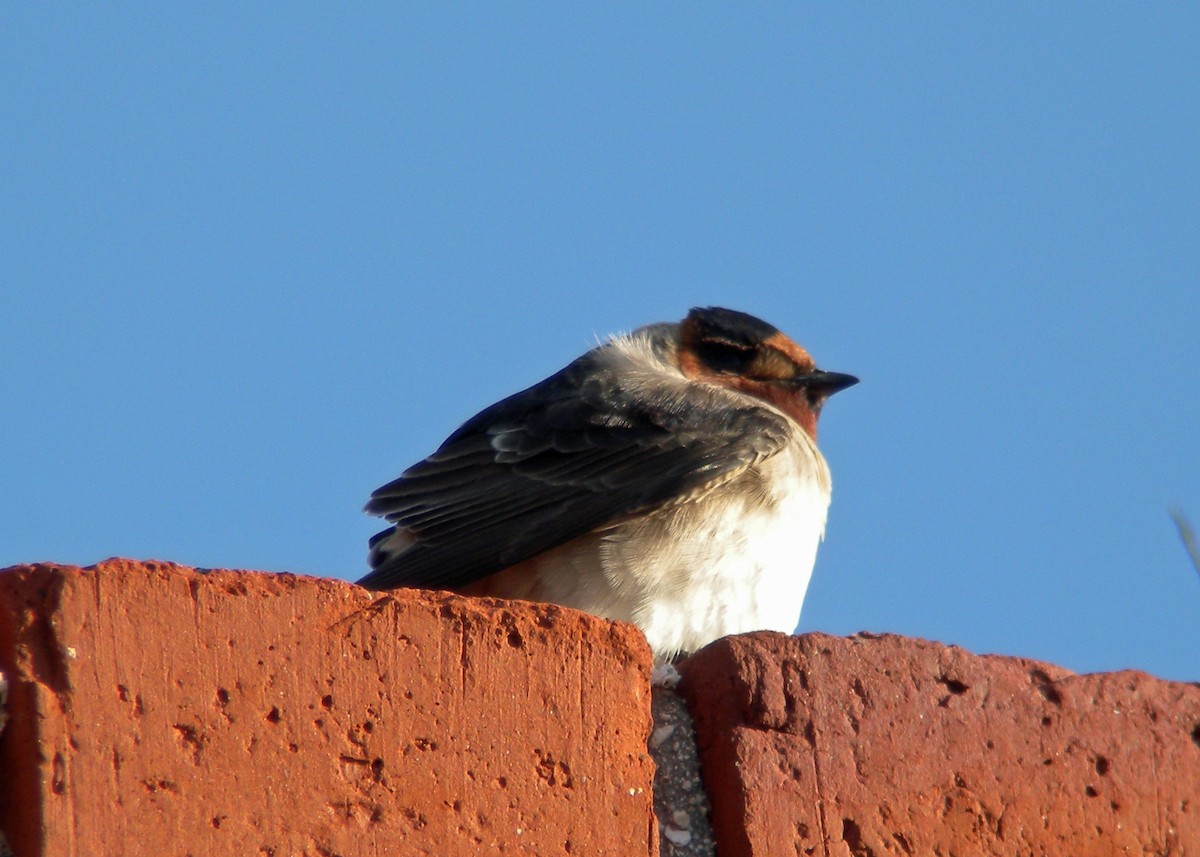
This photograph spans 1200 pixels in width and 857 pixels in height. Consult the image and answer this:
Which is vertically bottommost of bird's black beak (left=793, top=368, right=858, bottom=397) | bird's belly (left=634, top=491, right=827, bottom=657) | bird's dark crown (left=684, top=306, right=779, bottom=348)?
bird's belly (left=634, top=491, right=827, bottom=657)

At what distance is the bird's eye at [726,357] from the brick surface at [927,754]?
309cm

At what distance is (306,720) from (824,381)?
426 centimetres

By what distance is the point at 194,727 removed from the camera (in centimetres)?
340

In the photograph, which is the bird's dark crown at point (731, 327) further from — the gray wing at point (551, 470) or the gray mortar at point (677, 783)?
the gray mortar at point (677, 783)

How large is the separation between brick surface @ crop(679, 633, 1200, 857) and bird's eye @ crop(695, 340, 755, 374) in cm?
309

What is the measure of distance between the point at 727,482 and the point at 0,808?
3168mm

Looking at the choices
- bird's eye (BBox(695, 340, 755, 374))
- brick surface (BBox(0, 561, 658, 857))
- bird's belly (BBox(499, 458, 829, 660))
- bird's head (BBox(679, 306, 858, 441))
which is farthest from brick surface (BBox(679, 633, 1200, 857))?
bird's eye (BBox(695, 340, 755, 374))

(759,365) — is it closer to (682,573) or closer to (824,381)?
(824,381)

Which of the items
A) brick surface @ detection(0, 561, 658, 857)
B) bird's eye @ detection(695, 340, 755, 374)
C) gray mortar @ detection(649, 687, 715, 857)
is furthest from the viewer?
bird's eye @ detection(695, 340, 755, 374)

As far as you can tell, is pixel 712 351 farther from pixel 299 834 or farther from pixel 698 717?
pixel 299 834

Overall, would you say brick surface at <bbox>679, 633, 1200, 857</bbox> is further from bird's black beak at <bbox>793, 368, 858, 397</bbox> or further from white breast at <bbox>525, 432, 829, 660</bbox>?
bird's black beak at <bbox>793, 368, 858, 397</bbox>

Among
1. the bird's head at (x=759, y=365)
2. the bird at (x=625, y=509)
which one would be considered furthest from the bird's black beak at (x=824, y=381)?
the bird at (x=625, y=509)

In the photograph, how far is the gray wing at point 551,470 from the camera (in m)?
5.79

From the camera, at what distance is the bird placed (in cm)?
576
